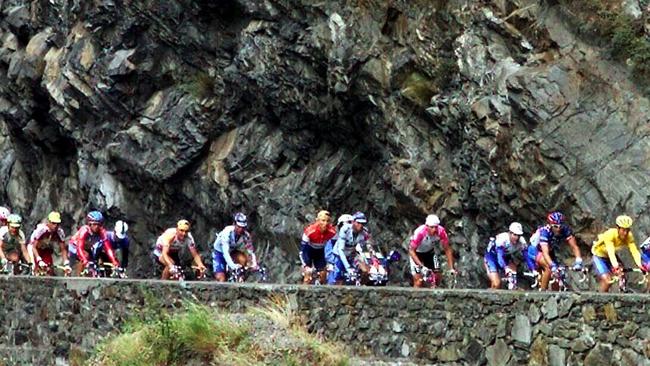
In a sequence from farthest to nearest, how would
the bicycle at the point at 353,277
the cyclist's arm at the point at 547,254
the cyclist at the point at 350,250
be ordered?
1. the cyclist at the point at 350,250
2. the bicycle at the point at 353,277
3. the cyclist's arm at the point at 547,254

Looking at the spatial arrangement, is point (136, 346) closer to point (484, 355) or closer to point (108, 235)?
point (484, 355)

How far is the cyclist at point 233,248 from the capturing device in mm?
25528

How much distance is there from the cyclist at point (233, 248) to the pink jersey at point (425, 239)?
10.8 feet

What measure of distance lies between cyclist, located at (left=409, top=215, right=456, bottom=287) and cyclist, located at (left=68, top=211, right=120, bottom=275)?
6.94 metres

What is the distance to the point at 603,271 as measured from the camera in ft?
73.0

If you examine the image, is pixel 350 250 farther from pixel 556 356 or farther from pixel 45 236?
pixel 556 356

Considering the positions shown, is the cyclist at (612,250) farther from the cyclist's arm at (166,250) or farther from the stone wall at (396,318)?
the cyclist's arm at (166,250)

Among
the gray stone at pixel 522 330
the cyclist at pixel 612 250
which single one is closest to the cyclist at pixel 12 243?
the cyclist at pixel 612 250

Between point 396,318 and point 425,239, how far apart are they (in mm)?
7319

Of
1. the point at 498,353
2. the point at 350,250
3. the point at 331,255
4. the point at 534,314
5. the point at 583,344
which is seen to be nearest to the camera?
the point at 583,344

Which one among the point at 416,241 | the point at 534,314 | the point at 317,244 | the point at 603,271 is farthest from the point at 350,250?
the point at 534,314

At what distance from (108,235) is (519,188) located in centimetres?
933

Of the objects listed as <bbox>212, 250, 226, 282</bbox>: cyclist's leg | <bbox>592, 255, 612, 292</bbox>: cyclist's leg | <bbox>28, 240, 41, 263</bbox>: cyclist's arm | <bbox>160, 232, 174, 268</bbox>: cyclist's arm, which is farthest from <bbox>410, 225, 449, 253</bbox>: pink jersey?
<bbox>28, 240, 41, 263</bbox>: cyclist's arm

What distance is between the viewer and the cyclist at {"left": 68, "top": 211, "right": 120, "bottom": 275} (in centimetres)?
2786
